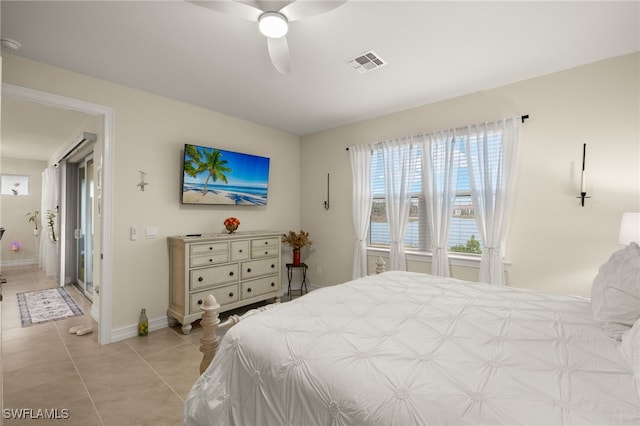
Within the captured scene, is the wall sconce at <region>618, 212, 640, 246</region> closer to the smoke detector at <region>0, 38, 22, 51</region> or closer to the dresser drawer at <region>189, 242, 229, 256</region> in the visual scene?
the dresser drawer at <region>189, 242, 229, 256</region>

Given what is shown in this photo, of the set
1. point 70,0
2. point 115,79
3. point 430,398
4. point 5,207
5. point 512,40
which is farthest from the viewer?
point 5,207

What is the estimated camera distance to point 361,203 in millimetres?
4086

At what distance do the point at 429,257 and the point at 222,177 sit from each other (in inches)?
111

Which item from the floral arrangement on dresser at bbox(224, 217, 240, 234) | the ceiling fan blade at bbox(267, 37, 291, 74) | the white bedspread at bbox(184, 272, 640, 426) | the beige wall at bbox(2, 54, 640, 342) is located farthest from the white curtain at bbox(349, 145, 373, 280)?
the white bedspread at bbox(184, 272, 640, 426)

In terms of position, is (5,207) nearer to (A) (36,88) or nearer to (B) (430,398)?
(A) (36,88)

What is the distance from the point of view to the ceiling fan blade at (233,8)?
1.65m

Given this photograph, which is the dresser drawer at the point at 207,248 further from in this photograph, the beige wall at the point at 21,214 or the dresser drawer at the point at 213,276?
the beige wall at the point at 21,214

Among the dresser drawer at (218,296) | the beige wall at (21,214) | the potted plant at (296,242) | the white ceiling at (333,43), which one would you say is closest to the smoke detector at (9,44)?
the white ceiling at (333,43)

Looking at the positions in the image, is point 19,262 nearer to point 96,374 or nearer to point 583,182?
point 96,374

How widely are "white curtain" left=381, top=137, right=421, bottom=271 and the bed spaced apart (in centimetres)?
197

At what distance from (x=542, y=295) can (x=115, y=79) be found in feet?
13.6

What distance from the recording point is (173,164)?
346cm

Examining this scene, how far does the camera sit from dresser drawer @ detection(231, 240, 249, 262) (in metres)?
3.59

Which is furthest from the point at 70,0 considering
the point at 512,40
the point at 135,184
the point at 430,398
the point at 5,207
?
the point at 5,207
